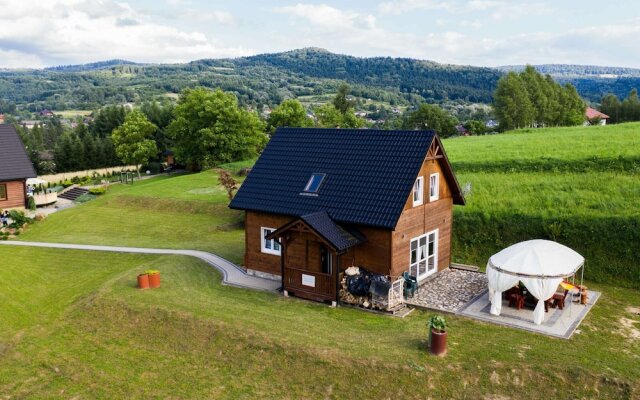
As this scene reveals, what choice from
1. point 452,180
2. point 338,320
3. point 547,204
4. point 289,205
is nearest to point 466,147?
point 547,204

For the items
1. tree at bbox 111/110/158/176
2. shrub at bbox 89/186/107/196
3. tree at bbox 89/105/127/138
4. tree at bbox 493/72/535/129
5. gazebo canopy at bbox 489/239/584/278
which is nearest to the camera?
gazebo canopy at bbox 489/239/584/278

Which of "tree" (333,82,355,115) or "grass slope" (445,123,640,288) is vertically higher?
"tree" (333,82,355,115)

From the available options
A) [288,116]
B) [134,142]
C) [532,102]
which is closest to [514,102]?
[532,102]

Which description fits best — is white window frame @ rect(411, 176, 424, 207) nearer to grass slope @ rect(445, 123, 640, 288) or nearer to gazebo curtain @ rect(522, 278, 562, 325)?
gazebo curtain @ rect(522, 278, 562, 325)

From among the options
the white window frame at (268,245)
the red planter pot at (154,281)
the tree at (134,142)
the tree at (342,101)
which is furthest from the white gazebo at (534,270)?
the tree at (342,101)

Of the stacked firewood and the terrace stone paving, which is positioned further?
the terrace stone paving

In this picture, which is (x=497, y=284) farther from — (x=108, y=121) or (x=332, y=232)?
(x=108, y=121)

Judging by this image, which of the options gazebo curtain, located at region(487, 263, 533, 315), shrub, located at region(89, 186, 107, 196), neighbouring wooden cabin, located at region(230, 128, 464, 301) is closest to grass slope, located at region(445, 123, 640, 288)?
neighbouring wooden cabin, located at region(230, 128, 464, 301)
